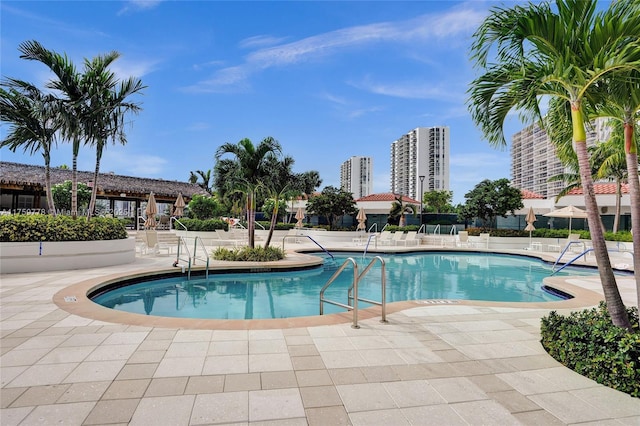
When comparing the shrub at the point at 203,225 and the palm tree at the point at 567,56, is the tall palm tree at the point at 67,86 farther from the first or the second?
the palm tree at the point at 567,56

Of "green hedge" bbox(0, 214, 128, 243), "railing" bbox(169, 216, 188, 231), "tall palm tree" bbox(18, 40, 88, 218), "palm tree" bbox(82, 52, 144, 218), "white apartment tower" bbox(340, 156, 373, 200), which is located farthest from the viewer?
"white apartment tower" bbox(340, 156, 373, 200)

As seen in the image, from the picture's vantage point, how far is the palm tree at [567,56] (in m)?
3.40

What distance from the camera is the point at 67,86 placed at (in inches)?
424

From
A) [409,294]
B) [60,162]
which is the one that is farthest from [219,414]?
[60,162]

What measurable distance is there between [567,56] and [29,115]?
43.1ft

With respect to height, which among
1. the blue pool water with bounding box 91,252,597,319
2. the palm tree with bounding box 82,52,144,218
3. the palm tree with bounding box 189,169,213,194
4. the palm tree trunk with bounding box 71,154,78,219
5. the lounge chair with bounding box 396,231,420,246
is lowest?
the blue pool water with bounding box 91,252,597,319

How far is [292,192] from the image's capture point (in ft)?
43.0

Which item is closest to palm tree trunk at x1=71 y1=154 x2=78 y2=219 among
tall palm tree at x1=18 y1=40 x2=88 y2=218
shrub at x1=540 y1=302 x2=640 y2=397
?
tall palm tree at x1=18 y1=40 x2=88 y2=218

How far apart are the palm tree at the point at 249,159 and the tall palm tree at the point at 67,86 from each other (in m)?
4.20

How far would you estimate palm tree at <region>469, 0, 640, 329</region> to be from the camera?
11.2 feet

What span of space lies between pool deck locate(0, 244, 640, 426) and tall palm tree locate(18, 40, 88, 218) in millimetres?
7256

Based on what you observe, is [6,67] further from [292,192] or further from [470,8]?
[470,8]

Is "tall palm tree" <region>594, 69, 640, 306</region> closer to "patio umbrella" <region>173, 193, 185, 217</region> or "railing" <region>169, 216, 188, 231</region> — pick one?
"railing" <region>169, 216, 188, 231</region>

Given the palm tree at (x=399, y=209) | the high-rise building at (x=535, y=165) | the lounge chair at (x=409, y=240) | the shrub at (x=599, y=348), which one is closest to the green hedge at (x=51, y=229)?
the shrub at (x=599, y=348)
